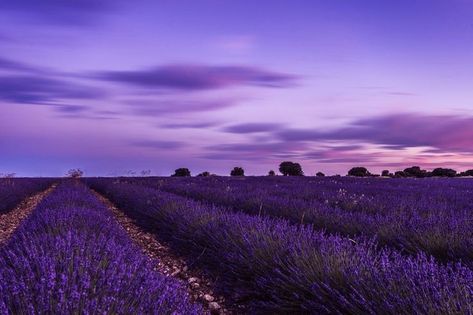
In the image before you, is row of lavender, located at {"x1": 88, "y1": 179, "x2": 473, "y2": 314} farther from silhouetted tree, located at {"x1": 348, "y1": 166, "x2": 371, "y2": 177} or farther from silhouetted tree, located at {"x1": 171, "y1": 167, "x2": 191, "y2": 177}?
silhouetted tree, located at {"x1": 171, "y1": 167, "x2": 191, "y2": 177}

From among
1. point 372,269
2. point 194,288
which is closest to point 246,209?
point 194,288

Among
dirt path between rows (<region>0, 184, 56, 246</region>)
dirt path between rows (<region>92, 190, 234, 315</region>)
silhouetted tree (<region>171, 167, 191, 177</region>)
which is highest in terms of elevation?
silhouetted tree (<region>171, 167, 191, 177</region>)

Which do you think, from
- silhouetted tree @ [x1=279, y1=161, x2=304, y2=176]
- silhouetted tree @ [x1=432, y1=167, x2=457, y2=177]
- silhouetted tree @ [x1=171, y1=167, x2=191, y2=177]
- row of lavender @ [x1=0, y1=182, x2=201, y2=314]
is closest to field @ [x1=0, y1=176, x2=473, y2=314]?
row of lavender @ [x1=0, y1=182, x2=201, y2=314]

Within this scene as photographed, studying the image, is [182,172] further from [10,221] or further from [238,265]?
[238,265]

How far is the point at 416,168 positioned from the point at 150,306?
34.4 metres

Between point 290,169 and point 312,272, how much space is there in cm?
2939

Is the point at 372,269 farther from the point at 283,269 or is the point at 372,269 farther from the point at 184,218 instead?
the point at 184,218

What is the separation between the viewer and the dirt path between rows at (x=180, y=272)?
418 centimetres

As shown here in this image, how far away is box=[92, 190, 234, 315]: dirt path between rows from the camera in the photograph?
4.18m

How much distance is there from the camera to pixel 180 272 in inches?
207

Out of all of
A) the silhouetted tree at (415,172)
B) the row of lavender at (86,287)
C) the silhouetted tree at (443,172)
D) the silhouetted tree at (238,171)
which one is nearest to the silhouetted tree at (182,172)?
the silhouetted tree at (238,171)

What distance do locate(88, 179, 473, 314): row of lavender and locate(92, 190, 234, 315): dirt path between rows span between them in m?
0.15

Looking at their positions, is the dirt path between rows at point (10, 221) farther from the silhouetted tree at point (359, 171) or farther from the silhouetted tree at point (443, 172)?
the silhouetted tree at point (443, 172)

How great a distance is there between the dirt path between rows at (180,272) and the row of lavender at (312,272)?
5.9 inches
